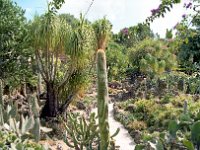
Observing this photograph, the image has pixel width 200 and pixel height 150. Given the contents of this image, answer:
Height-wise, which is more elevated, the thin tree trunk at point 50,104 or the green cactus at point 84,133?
the thin tree trunk at point 50,104

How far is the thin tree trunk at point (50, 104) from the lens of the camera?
39.3ft

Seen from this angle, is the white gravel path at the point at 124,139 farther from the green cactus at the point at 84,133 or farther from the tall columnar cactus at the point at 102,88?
the tall columnar cactus at the point at 102,88

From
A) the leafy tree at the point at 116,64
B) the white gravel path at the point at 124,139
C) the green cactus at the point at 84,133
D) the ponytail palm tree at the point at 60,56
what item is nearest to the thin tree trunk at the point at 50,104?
the ponytail palm tree at the point at 60,56

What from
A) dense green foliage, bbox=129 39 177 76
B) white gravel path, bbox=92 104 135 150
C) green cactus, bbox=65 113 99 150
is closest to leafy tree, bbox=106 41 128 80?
dense green foliage, bbox=129 39 177 76

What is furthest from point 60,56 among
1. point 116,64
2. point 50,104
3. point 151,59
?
point 116,64

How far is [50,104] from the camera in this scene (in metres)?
12.0

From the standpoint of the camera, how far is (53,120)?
39.1 ft

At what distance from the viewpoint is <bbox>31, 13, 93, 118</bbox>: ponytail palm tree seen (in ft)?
34.8

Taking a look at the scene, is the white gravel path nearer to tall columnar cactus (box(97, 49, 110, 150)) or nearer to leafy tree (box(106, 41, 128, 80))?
tall columnar cactus (box(97, 49, 110, 150))

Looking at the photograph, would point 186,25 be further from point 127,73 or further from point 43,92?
point 127,73

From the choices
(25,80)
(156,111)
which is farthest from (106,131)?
(156,111)

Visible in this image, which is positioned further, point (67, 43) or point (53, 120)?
point (53, 120)

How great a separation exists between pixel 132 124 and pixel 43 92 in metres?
3.45

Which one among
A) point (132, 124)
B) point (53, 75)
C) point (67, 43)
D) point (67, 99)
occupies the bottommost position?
point (132, 124)
